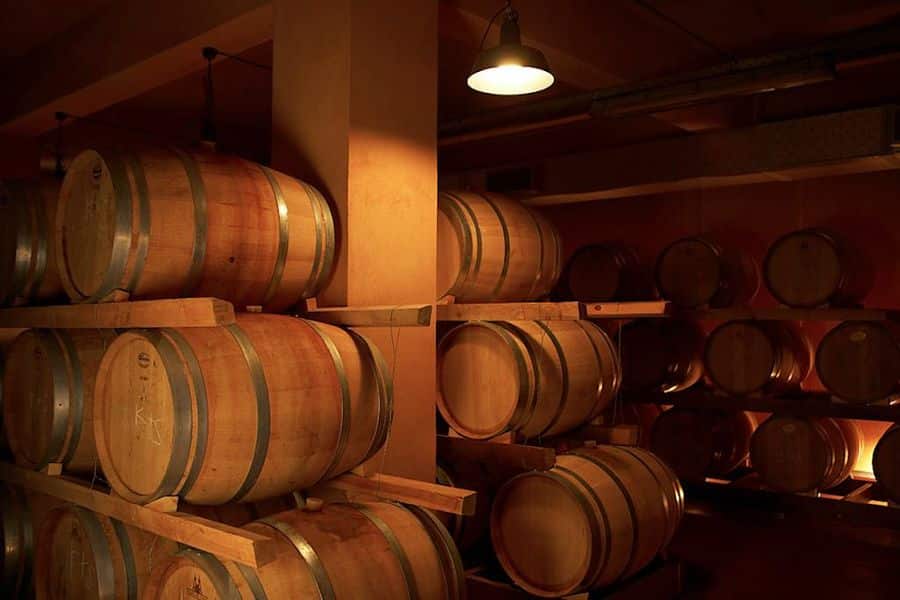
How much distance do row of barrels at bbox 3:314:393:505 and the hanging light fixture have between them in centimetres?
125

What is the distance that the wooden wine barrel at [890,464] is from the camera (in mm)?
5527

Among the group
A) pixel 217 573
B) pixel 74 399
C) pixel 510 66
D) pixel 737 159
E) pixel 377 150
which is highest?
pixel 737 159

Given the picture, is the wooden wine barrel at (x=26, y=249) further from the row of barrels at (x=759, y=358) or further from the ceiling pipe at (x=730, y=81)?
the row of barrels at (x=759, y=358)

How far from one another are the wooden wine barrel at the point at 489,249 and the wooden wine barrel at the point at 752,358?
7.75 feet

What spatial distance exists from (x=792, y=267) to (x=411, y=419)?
3.69 m

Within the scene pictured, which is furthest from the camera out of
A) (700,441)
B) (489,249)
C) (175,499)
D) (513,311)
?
(700,441)

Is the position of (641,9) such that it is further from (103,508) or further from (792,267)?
(103,508)

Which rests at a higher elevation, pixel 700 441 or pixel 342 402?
pixel 342 402

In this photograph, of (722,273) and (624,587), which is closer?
(624,587)

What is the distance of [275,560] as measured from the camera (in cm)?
241


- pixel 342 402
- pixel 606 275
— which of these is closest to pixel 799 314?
pixel 606 275

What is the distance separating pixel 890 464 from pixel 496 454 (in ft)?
10.6

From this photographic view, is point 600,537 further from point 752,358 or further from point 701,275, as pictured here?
point 701,275

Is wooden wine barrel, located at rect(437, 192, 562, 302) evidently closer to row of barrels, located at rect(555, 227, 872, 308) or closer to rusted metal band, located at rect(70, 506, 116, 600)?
rusted metal band, located at rect(70, 506, 116, 600)
